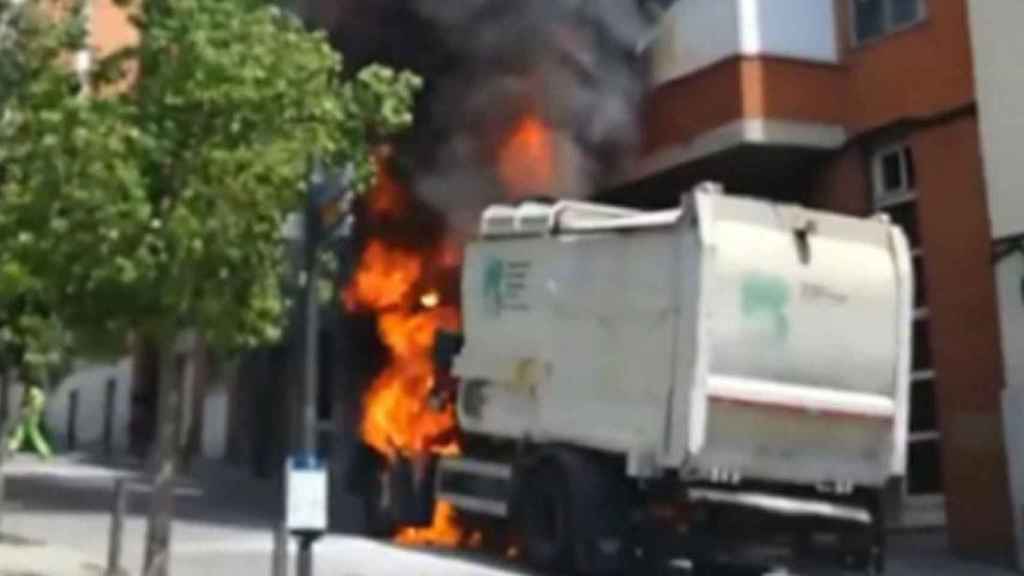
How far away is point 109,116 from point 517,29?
10.4 m

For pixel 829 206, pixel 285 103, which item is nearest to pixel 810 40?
pixel 829 206

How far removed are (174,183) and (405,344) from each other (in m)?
8.27

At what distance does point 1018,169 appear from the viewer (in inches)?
643

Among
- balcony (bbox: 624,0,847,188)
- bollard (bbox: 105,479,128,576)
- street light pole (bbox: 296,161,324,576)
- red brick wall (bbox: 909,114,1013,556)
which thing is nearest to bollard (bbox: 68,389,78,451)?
balcony (bbox: 624,0,847,188)

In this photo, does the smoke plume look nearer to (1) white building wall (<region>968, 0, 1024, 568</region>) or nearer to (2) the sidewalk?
(1) white building wall (<region>968, 0, 1024, 568</region>)

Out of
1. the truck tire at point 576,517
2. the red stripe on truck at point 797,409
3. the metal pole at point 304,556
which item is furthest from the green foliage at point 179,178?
the red stripe on truck at point 797,409

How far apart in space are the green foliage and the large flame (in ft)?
19.1

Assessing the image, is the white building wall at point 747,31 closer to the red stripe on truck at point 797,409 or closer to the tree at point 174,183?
the red stripe on truck at point 797,409

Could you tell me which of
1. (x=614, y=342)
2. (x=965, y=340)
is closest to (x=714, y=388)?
(x=614, y=342)

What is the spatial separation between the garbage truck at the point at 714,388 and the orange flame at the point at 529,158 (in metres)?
5.21

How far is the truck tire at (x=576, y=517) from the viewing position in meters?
13.0

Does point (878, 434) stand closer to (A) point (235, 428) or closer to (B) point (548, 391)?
(B) point (548, 391)

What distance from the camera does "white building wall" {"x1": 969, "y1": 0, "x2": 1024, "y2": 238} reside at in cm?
1639

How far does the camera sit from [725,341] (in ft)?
40.9
